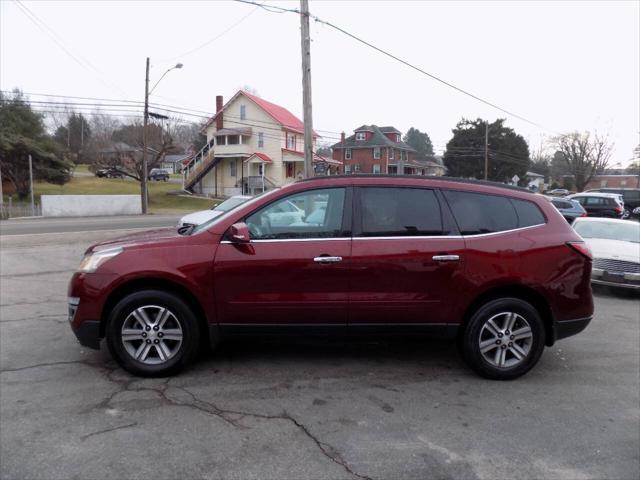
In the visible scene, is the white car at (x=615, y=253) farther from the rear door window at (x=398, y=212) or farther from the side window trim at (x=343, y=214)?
the side window trim at (x=343, y=214)

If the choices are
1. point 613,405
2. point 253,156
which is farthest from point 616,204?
point 253,156

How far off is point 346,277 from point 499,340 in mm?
1516

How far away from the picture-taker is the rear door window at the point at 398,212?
4168 mm

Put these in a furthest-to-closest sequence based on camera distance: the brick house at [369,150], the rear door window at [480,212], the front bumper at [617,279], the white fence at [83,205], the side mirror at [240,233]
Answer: the brick house at [369,150]
the white fence at [83,205]
the front bumper at [617,279]
the rear door window at [480,212]
the side mirror at [240,233]

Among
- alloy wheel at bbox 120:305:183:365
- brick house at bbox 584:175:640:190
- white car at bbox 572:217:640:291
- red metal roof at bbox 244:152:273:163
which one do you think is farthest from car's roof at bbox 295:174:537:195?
brick house at bbox 584:175:640:190

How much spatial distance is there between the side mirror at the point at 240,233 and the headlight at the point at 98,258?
102 cm

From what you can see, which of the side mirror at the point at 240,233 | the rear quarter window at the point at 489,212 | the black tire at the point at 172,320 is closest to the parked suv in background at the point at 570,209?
the rear quarter window at the point at 489,212

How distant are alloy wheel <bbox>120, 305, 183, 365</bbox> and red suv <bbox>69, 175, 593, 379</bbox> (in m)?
0.01

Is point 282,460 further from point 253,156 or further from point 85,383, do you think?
point 253,156

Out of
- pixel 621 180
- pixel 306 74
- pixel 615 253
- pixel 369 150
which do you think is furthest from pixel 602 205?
pixel 621 180

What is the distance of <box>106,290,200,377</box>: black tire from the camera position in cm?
405

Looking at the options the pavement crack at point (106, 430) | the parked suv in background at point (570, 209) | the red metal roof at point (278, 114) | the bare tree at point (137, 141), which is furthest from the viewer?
the red metal roof at point (278, 114)

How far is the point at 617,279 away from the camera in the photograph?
26.7ft

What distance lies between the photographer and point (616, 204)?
80.3 feet
